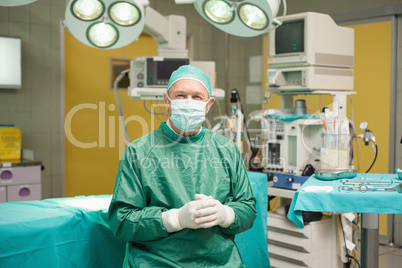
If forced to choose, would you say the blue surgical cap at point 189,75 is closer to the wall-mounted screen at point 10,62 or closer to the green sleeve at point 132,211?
the green sleeve at point 132,211

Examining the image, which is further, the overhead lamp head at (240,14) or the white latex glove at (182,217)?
the overhead lamp head at (240,14)

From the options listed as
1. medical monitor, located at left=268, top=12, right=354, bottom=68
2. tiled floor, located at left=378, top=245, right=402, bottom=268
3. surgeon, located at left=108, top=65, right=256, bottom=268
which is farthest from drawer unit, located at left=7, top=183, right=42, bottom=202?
tiled floor, located at left=378, top=245, right=402, bottom=268

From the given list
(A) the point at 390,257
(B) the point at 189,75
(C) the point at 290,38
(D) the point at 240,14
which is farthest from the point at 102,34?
(A) the point at 390,257

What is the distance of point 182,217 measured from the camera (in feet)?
5.51

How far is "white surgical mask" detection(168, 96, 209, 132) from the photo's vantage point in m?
1.87

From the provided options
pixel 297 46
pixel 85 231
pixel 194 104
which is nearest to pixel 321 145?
pixel 297 46

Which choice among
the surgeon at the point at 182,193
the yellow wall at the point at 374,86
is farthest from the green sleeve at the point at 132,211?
the yellow wall at the point at 374,86

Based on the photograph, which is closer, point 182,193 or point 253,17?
point 182,193

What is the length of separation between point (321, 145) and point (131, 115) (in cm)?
272

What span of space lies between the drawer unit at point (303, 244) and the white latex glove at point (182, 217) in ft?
5.12

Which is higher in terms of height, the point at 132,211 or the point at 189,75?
the point at 189,75

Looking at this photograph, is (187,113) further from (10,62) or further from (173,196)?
(10,62)

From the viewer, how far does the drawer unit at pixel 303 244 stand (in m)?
3.05

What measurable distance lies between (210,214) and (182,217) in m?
0.10
